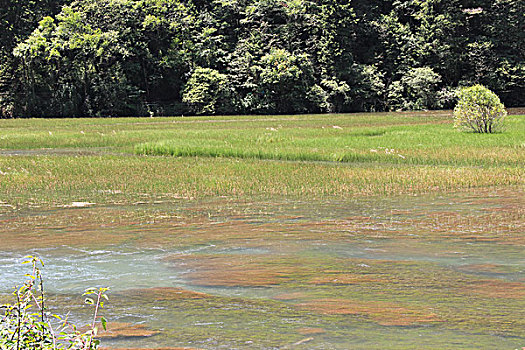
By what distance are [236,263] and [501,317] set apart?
3204mm

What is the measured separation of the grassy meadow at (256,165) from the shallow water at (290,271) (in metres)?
2.54

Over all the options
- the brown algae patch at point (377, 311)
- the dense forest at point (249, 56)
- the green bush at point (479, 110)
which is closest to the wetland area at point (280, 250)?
the brown algae patch at point (377, 311)

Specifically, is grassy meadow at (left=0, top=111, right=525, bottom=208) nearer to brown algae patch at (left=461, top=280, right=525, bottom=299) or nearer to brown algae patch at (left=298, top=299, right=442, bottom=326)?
brown algae patch at (left=461, top=280, right=525, bottom=299)

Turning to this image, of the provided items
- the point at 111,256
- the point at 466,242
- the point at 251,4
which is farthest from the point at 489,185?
the point at 251,4

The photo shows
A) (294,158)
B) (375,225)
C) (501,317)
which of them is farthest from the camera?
(294,158)

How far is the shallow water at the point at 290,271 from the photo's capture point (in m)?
4.86

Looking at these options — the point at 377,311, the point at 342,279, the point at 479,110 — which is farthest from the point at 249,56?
the point at 377,311

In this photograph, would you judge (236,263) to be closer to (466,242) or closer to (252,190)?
(466,242)

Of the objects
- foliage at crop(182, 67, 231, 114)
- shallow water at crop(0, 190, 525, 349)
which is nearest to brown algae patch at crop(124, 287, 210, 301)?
shallow water at crop(0, 190, 525, 349)

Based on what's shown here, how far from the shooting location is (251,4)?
59500mm

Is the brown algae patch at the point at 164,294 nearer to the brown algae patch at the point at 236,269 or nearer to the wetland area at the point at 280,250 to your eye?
the wetland area at the point at 280,250

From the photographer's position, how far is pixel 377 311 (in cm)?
532

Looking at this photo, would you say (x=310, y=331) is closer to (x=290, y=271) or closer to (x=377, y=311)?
(x=377, y=311)

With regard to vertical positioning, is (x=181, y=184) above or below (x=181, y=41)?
below
